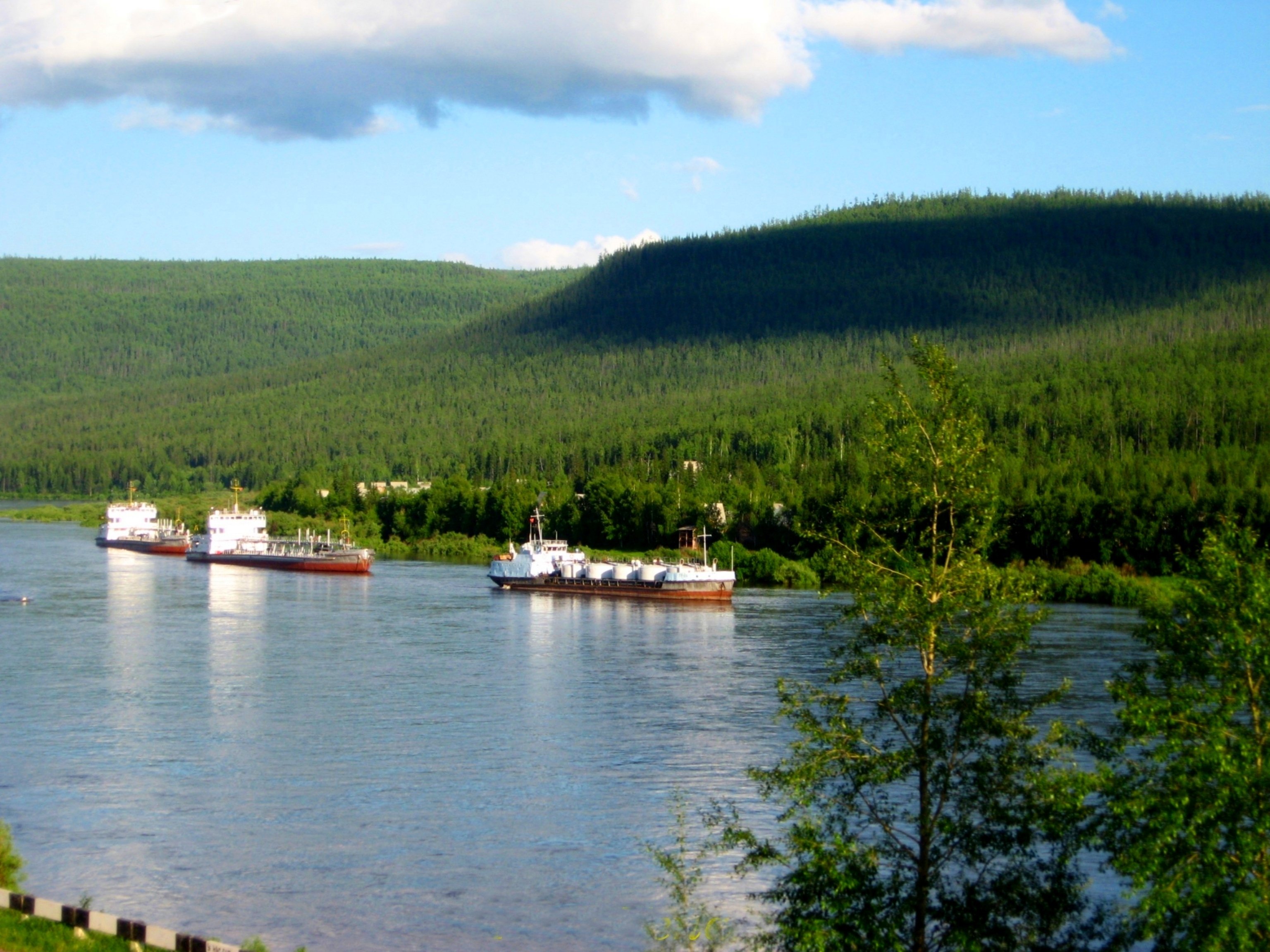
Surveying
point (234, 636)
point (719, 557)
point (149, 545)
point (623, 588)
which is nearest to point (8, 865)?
point (234, 636)

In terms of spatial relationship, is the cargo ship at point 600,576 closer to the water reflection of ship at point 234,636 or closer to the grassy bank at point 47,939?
the water reflection of ship at point 234,636

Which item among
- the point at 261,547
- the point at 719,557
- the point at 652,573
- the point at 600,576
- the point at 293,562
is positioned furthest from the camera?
the point at 261,547

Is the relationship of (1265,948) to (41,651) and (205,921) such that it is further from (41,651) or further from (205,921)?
(41,651)

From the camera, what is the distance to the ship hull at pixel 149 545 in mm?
127625

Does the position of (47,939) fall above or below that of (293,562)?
below

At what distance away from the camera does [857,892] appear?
19.5 meters

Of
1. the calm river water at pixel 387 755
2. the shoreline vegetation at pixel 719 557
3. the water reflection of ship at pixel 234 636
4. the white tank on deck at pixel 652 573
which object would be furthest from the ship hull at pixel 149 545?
the calm river water at pixel 387 755

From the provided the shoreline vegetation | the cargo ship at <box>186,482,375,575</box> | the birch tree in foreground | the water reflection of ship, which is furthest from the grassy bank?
the cargo ship at <box>186,482,375,575</box>

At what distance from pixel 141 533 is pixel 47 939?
12477cm

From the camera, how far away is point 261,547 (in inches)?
4631

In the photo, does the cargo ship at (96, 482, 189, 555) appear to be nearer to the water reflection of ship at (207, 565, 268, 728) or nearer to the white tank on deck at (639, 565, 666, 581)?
the water reflection of ship at (207, 565, 268, 728)

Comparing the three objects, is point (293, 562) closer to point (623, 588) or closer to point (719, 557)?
point (623, 588)

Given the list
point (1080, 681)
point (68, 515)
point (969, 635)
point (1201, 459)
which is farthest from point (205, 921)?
point (68, 515)

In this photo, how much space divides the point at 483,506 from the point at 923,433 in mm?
108920
